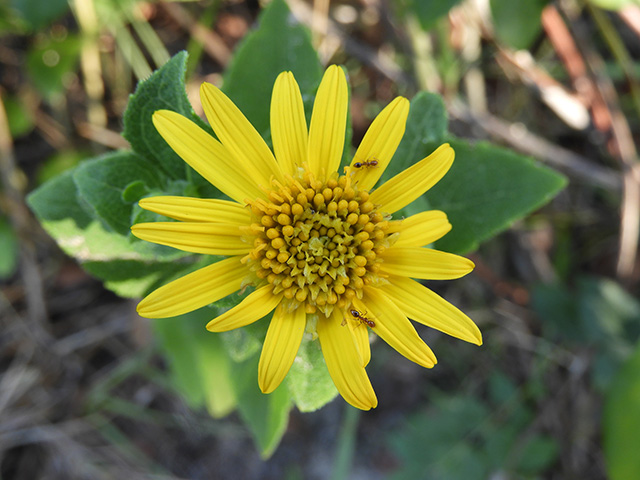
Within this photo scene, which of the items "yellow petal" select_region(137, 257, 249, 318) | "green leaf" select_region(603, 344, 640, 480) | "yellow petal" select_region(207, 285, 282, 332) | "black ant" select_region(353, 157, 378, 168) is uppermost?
"black ant" select_region(353, 157, 378, 168)

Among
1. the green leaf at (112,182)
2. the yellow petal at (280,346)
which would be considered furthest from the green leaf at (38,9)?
the yellow petal at (280,346)

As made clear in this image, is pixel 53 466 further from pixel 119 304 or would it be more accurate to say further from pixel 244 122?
pixel 244 122

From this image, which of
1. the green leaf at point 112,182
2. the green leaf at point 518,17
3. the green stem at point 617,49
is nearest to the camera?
the green leaf at point 112,182

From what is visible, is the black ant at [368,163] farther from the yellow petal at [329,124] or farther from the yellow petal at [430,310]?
the yellow petal at [430,310]

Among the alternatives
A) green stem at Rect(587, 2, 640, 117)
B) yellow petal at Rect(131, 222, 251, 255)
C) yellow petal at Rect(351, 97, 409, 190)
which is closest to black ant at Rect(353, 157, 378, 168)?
yellow petal at Rect(351, 97, 409, 190)

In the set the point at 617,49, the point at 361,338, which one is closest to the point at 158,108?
the point at 361,338

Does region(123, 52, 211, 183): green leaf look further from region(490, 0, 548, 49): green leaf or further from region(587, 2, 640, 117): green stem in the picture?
region(587, 2, 640, 117): green stem

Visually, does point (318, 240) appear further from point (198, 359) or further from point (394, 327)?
point (198, 359)
